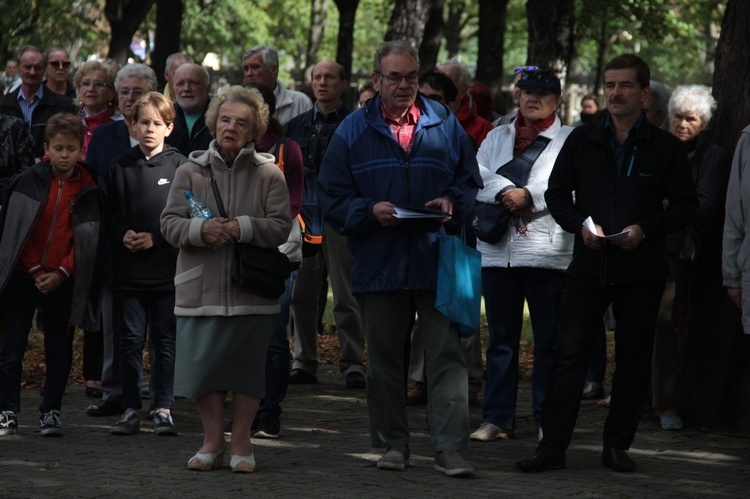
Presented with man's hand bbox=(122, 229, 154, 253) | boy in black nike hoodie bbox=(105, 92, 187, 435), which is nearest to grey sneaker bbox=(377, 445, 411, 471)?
boy in black nike hoodie bbox=(105, 92, 187, 435)

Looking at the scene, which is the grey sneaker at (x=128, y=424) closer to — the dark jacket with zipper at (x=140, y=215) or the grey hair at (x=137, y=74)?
the dark jacket with zipper at (x=140, y=215)

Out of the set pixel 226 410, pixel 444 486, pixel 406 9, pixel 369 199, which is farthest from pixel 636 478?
pixel 406 9

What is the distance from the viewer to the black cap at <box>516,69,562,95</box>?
8.40m

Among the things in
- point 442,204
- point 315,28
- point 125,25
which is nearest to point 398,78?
point 442,204

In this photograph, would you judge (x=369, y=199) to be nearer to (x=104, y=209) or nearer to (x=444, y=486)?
(x=444, y=486)

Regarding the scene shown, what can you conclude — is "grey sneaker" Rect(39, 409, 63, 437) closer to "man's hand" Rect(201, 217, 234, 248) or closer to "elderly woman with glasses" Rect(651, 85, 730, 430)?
"man's hand" Rect(201, 217, 234, 248)

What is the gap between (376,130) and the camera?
737 centimetres

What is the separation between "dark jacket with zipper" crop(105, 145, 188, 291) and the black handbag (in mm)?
1334

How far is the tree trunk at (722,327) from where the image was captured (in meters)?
8.66

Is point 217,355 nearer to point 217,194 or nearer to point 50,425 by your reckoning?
point 217,194

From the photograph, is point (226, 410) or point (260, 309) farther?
point (226, 410)

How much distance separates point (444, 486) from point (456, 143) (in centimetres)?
202

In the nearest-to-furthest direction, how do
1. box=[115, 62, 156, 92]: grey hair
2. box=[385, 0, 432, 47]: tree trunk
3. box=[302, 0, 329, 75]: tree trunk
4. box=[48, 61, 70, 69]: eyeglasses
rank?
1. box=[115, 62, 156, 92]: grey hair
2. box=[48, 61, 70, 69]: eyeglasses
3. box=[385, 0, 432, 47]: tree trunk
4. box=[302, 0, 329, 75]: tree trunk

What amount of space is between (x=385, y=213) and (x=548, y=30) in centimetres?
1268
